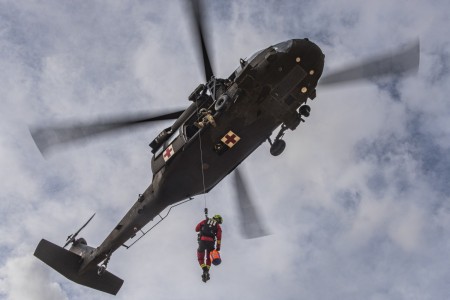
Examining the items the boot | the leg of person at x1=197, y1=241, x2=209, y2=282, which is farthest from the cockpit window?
the boot

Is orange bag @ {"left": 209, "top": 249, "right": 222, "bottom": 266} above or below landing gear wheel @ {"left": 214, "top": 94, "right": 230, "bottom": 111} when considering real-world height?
below

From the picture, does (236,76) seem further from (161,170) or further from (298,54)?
(161,170)

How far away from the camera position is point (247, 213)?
16.6 meters

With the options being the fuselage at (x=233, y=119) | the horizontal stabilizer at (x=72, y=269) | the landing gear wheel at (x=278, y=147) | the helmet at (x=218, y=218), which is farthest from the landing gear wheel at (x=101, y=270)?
the landing gear wheel at (x=278, y=147)

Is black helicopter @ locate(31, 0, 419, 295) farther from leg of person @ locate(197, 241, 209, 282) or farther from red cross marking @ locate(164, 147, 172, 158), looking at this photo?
leg of person @ locate(197, 241, 209, 282)

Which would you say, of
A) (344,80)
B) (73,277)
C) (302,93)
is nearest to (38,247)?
(73,277)

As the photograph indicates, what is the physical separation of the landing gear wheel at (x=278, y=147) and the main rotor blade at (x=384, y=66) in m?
2.76

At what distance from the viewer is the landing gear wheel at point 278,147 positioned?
46.8 feet

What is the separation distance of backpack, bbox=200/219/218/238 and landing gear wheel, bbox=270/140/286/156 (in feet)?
9.83

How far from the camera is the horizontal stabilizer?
55.2ft

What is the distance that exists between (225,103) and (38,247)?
31.0ft

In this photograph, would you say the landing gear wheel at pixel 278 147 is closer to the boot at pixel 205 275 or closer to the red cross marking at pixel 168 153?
the red cross marking at pixel 168 153

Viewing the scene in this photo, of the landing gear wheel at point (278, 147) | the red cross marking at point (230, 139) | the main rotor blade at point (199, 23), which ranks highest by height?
the main rotor blade at point (199, 23)

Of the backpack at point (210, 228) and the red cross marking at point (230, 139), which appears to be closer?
the red cross marking at point (230, 139)
